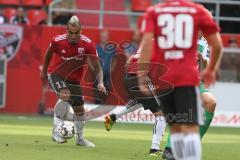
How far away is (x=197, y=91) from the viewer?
28.3ft

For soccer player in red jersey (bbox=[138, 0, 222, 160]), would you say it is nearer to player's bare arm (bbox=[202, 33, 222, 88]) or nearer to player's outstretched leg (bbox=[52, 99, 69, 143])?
player's bare arm (bbox=[202, 33, 222, 88])

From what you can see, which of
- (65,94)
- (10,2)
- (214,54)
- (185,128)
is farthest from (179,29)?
(10,2)

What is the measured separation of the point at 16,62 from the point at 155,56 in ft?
50.6

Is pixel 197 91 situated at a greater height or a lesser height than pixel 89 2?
lesser

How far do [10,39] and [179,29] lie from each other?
15.6 meters

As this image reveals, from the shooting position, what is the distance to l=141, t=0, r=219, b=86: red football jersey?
8.58 meters

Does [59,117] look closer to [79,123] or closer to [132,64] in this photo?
[79,123]

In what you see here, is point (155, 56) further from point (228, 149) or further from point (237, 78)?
point (237, 78)

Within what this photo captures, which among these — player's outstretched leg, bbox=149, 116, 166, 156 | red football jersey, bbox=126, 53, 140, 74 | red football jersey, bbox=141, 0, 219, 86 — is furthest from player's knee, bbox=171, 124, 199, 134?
red football jersey, bbox=126, 53, 140, 74

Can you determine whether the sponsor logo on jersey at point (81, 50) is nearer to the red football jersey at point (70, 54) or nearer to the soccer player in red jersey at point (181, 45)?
the red football jersey at point (70, 54)

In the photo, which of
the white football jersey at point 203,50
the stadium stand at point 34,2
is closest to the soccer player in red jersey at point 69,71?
the white football jersey at point 203,50

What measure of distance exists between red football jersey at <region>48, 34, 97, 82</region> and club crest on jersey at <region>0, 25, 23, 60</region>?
8991 millimetres

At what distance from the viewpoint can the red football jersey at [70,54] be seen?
1427 centimetres

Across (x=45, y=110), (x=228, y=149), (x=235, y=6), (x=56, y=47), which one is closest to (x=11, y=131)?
(x=56, y=47)
